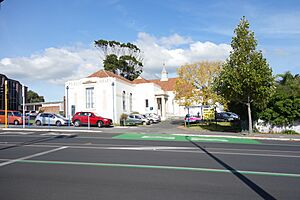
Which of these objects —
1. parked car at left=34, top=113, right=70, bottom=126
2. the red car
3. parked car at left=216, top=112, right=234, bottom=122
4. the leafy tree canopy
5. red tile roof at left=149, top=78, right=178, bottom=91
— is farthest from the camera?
red tile roof at left=149, top=78, right=178, bottom=91

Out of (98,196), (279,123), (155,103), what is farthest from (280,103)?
(155,103)

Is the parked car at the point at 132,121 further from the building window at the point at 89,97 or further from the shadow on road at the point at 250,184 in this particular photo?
the shadow on road at the point at 250,184

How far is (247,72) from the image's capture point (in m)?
19.6

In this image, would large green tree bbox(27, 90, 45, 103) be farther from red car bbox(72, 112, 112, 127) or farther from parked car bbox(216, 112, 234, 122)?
parked car bbox(216, 112, 234, 122)

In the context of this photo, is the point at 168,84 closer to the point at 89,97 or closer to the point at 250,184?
the point at 89,97

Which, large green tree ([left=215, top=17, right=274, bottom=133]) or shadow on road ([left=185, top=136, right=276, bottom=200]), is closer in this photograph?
shadow on road ([left=185, top=136, right=276, bottom=200])

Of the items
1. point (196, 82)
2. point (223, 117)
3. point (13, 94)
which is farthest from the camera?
point (13, 94)

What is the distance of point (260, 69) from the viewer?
19.9 m

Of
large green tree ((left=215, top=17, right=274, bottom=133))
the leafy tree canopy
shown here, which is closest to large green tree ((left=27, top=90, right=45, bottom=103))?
the leafy tree canopy

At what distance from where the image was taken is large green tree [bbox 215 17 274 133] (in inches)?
777

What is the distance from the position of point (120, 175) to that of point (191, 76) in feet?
86.3

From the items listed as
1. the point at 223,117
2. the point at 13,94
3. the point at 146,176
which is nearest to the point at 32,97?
the point at 13,94

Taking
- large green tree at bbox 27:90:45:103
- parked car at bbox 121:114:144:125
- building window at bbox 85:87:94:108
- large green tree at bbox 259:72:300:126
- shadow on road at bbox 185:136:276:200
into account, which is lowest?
shadow on road at bbox 185:136:276:200

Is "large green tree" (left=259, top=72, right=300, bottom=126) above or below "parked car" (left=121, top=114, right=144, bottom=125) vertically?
above
